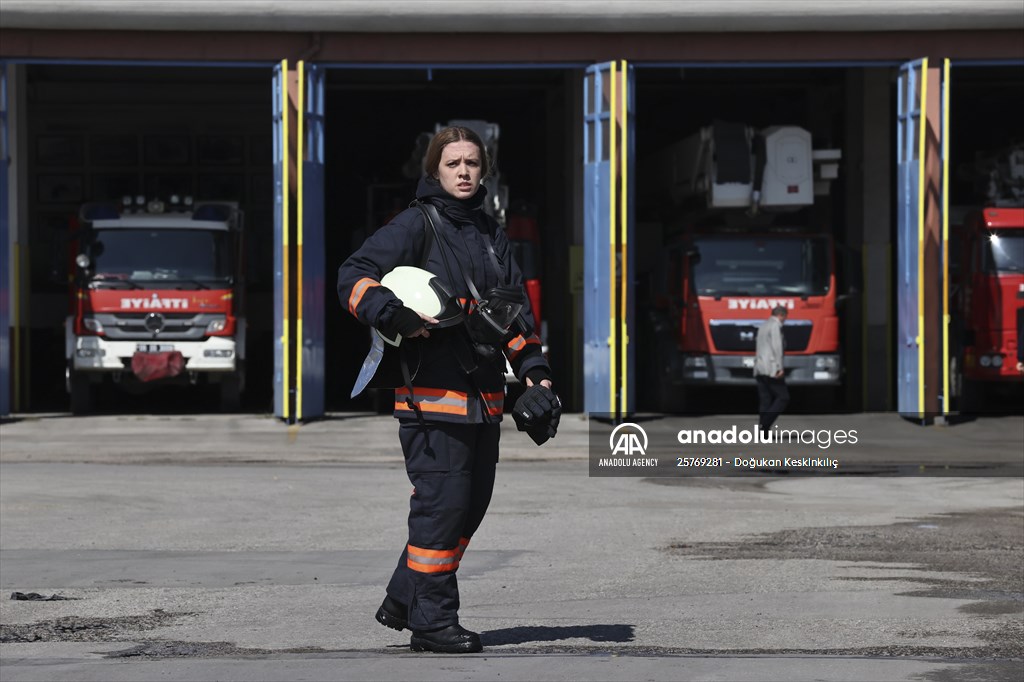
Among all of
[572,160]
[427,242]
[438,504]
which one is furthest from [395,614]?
[572,160]

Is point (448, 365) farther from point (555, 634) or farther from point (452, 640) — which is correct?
point (555, 634)

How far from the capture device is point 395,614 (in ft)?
20.5

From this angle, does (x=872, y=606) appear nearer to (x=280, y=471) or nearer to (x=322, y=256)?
(x=280, y=471)

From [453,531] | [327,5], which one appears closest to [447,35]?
[327,5]

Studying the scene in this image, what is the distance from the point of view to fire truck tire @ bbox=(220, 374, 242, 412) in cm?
2152

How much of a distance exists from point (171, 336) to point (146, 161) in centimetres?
920

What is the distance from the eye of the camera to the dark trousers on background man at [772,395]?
56.4 feet

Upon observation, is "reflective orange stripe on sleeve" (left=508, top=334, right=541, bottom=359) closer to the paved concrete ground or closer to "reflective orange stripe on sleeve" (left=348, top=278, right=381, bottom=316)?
"reflective orange stripe on sleeve" (left=348, top=278, right=381, bottom=316)

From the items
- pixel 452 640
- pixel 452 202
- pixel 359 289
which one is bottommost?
pixel 452 640

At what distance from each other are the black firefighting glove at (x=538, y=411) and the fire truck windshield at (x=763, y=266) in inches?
608

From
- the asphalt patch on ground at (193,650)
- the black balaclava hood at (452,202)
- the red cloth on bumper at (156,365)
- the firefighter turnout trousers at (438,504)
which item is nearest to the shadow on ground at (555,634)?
the firefighter turnout trousers at (438,504)

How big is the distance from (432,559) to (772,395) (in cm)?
1172

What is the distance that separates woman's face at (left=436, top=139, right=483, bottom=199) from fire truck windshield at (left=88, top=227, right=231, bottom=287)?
Result: 15.2 meters

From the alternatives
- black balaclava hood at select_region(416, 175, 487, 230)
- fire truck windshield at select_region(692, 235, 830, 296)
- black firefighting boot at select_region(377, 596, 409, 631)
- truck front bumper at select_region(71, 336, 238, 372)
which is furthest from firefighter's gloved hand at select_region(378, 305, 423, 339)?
fire truck windshield at select_region(692, 235, 830, 296)
